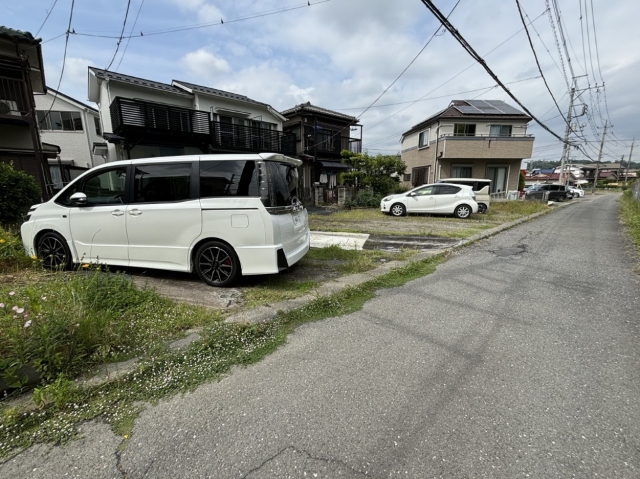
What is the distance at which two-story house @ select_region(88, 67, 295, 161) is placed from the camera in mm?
11852

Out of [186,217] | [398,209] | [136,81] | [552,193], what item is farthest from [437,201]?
[552,193]

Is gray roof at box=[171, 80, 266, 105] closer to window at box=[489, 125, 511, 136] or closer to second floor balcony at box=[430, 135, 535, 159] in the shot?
second floor balcony at box=[430, 135, 535, 159]

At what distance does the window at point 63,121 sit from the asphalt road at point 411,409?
75.6 ft

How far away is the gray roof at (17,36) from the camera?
7.85m

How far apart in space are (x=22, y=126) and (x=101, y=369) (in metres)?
11.7

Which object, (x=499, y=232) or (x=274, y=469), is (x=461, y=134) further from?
(x=274, y=469)

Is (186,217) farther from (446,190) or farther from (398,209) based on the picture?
(446,190)

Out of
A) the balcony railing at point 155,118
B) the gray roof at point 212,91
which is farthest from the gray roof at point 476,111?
the balcony railing at point 155,118

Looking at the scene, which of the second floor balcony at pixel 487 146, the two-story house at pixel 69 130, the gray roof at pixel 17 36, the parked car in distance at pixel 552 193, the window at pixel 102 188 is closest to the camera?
the window at pixel 102 188

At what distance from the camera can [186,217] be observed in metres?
3.67

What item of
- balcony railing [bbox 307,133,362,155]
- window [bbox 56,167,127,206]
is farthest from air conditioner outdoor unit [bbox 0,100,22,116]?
balcony railing [bbox 307,133,362,155]

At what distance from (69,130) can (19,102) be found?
37.9 ft

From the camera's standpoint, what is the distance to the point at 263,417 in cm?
179

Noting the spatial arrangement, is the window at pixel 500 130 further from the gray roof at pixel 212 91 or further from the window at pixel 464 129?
the gray roof at pixel 212 91
